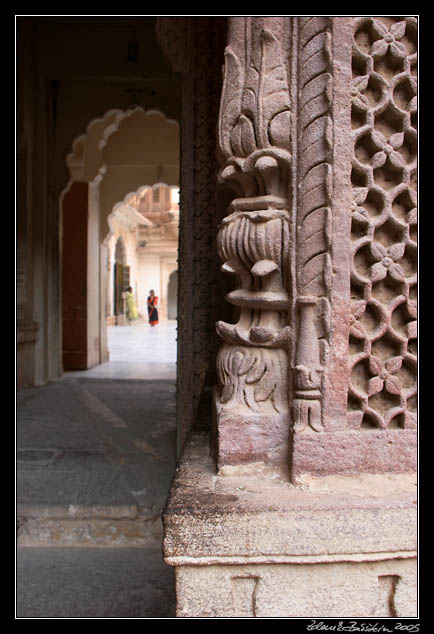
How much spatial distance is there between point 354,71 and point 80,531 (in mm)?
2167

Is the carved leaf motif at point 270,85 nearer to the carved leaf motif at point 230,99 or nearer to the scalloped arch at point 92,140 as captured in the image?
the carved leaf motif at point 230,99

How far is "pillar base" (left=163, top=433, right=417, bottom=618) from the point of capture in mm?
1071

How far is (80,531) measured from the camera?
7.45ft

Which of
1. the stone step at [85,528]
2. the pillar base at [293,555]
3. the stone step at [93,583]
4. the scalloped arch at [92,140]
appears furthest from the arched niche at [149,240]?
the pillar base at [293,555]

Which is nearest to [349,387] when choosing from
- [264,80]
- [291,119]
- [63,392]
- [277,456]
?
[277,456]

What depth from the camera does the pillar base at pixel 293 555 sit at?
1071mm

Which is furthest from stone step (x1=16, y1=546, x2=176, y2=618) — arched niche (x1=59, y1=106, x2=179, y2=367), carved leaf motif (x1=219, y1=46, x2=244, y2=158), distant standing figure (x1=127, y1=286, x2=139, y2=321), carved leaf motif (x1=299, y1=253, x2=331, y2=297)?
distant standing figure (x1=127, y1=286, x2=139, y2=321)

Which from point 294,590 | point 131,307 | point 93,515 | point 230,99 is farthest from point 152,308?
point 294,590

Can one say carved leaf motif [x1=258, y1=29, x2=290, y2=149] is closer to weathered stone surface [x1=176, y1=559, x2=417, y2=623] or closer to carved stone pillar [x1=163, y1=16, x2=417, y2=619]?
carved stone pillar [x1=163, y1=16, x2=417, y2=619]

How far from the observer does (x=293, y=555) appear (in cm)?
108

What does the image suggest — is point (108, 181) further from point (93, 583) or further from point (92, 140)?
point (93, 583)

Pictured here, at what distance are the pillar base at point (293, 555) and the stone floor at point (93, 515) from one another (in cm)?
86

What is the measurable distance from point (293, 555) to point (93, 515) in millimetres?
1467

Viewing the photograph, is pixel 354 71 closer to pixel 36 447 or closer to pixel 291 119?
pixel 291 119
